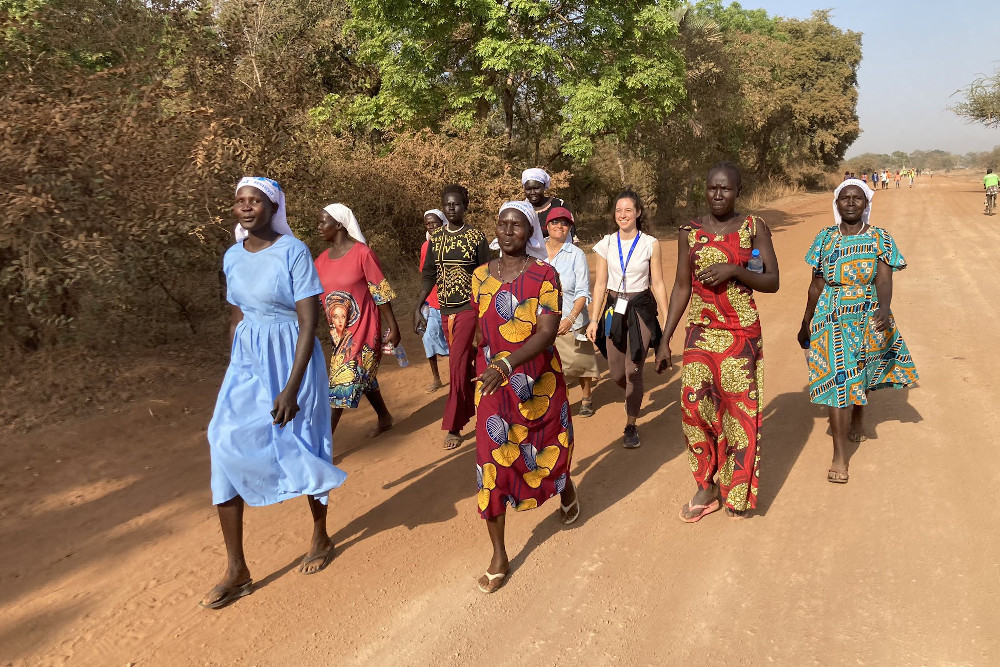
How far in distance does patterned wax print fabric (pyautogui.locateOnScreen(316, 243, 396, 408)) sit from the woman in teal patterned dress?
3.10 meters

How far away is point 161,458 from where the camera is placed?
5699 millimetres

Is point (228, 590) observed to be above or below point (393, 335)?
below

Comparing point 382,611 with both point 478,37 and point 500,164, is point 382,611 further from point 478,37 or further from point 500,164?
point 478,37

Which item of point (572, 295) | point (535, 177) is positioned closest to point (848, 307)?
point (572, 295)

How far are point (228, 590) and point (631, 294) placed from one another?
11.3 ft

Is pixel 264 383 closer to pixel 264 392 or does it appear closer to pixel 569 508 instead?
pixel 264 392

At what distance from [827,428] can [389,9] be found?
12.2m

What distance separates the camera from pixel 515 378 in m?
3.49

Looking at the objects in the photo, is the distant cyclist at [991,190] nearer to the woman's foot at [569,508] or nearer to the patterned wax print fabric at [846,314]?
the patterned wax print fabric at [846,314]

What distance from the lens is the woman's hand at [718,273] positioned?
3.73 m

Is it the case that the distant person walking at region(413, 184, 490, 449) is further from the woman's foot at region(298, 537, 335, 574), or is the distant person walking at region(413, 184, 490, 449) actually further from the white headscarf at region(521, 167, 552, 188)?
the woman's foot at region(298, 537, 335, 574)

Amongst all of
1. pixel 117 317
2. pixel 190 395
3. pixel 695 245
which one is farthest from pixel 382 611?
pixel 117 317

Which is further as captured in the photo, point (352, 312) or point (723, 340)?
point (352, 312)

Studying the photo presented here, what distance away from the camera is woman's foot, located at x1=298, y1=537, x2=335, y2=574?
12.3 feet
